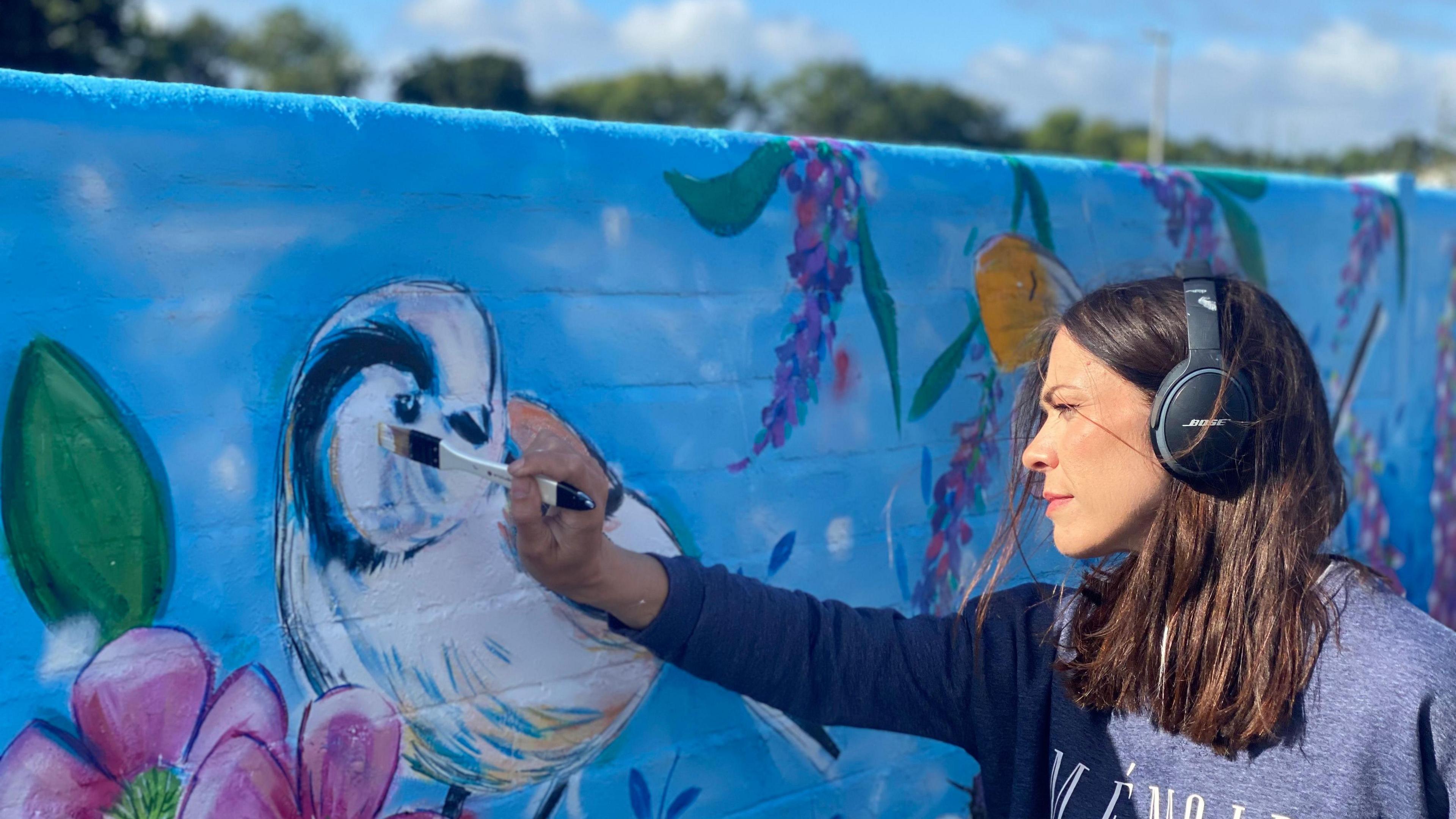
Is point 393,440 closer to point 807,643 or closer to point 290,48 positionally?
point 807,643

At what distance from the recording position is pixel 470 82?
164ft

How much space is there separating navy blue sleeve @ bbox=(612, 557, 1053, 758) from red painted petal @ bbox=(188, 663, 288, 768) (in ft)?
1.56

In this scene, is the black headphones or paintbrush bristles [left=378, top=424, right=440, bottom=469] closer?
the black headphones

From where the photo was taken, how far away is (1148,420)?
1.52m

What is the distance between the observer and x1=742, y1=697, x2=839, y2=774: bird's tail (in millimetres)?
2023

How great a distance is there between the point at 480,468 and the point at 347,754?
412 mm

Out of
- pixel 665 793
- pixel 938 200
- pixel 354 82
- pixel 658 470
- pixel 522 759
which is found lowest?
pixel 665 793

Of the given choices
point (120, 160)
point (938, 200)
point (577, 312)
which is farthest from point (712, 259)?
point (120, 160)

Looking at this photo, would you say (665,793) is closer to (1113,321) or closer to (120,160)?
(1113,321)

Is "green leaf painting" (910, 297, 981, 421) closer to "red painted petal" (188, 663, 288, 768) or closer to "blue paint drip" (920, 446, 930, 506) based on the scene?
"blue paint drip" (920, 446, 930, 506)

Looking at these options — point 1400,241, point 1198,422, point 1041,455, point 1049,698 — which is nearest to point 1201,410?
point 1198,422

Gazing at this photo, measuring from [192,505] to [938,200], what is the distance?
1.44 m

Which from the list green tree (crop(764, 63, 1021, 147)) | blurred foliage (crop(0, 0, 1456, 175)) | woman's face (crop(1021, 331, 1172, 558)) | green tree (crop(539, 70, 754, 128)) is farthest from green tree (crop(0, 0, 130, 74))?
green tree (crop(764, 63, 1021, 147))

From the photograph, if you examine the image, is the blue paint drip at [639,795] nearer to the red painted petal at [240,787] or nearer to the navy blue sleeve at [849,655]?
the navy blue sleeve at [849,655]
